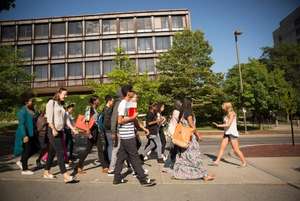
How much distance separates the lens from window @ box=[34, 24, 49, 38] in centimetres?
5956

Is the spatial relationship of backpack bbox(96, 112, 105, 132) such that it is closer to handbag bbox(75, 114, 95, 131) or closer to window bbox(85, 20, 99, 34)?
handbag bbox(75, 114, 95, 131)

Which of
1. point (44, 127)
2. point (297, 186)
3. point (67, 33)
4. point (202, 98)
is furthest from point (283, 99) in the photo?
point (67, 33)

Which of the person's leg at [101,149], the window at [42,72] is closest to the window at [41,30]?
the window at [42,72]

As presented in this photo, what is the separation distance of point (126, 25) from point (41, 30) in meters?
17.6

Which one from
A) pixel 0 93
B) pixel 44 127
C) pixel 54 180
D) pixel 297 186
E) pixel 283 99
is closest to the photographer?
pixel 297 186

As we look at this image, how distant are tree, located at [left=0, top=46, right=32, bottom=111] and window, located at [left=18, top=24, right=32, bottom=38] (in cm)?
3307

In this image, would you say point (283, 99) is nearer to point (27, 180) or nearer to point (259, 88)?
point (27, 180)

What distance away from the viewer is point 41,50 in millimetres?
59062

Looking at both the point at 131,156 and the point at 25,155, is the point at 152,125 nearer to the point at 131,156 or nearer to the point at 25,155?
the point at 131,156

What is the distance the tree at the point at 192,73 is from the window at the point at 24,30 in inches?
1383

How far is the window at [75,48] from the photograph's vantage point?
58.4 meters

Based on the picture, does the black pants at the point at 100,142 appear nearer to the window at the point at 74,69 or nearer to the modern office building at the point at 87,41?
the modern office building at the point at 87,41

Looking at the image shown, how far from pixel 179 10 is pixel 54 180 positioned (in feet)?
186

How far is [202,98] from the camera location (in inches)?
1470
